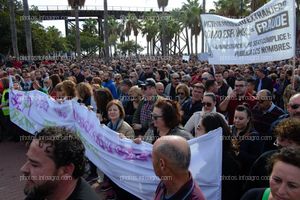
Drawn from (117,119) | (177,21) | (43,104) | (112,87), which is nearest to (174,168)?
(117,119)

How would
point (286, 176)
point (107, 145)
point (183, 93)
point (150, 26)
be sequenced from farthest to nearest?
point (150, 26)
point (183, 93)
point (107, 145)
point (286, 176)

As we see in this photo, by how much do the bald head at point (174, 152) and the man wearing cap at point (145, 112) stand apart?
10.6 ft

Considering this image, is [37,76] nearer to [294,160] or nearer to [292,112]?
[292,112]

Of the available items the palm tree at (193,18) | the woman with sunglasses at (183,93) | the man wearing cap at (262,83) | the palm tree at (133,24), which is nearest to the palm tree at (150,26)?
the palm tree at (133,24)

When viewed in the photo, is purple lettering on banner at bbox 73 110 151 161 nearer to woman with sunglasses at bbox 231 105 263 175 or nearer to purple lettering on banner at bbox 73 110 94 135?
purple lettering on banner at bbox 73 110 94 135

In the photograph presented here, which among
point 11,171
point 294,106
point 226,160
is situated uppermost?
point 294,106

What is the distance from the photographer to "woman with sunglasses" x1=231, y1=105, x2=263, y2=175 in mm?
3930

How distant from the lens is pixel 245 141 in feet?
13.5

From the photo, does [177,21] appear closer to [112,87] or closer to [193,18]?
[193,18]

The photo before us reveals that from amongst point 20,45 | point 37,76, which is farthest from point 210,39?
point 20,45

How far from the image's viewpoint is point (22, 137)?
31.8ft

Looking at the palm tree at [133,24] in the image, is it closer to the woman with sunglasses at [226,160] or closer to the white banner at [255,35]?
the white banner at [255,35]

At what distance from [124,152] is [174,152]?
2.27 meters

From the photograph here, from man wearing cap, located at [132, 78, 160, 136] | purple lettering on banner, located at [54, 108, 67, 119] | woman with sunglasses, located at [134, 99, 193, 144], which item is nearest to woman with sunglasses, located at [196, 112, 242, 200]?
woman with sunglasses, located at [134, 99, 193, 144]
